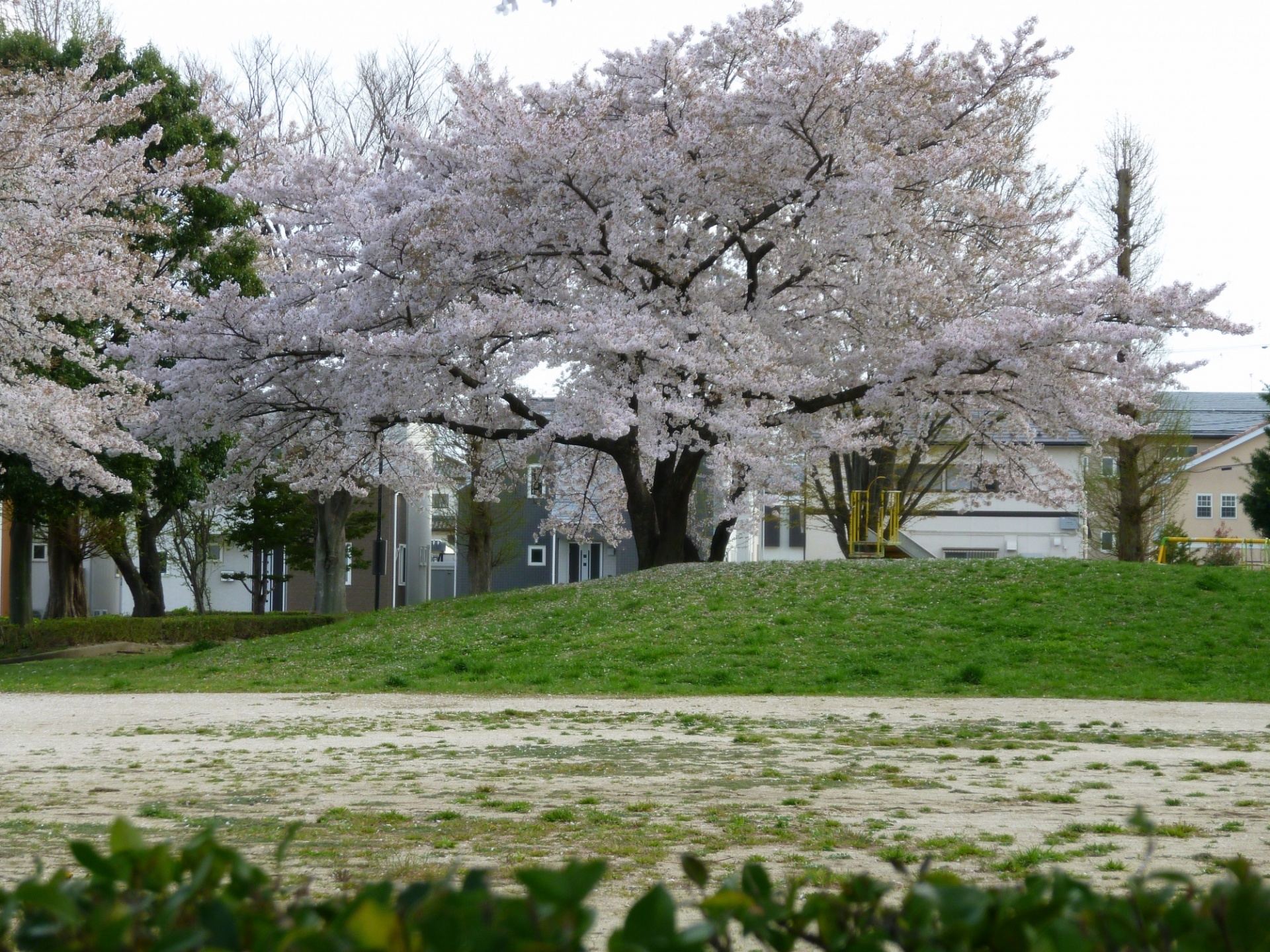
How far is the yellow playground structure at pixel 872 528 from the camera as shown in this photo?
1022 inches

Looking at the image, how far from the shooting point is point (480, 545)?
42.8 meters

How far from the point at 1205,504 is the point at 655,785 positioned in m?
58.7

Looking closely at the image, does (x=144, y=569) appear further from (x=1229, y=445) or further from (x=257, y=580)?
(x=1229, y=445)

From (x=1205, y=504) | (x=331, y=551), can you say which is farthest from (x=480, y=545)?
(x=1205, y=504)

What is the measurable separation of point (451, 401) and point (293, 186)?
4804 millimetres

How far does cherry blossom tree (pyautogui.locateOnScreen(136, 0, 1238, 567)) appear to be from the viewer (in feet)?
66.8

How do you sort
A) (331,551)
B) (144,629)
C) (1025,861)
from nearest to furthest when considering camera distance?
(1025,861) < (144,629) < (331,551)

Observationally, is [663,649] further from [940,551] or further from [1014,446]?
[940,551]

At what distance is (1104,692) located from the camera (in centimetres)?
1409

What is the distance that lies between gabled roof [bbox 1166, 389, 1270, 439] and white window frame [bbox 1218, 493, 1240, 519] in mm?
3035

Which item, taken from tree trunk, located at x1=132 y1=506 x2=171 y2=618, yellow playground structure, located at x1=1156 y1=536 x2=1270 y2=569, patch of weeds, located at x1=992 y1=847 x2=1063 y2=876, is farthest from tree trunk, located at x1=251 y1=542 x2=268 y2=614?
patch of weeds, located at x1=992 y1=847 x2=1063 y2=876

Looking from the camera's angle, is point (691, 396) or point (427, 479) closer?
point (691, 396)

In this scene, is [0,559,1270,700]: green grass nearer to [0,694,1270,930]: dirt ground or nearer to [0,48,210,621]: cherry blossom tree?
[0,694,1270,930]: dirt ground

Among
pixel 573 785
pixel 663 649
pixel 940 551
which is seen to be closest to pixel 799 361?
pixel 663 649
